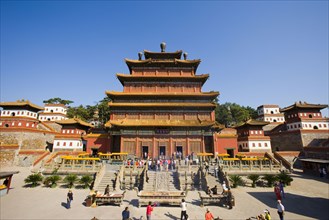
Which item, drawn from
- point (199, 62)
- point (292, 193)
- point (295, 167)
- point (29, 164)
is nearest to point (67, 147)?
point (29, 164)

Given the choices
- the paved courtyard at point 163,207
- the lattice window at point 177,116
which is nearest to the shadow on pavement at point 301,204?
the paved courtyard at point 163,207

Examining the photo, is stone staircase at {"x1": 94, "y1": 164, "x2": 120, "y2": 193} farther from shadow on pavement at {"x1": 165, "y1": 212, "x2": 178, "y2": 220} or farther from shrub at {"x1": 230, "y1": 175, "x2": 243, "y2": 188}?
shrub at {"x1": 230, "y1": 175, "x2": 243, "y2": 188}

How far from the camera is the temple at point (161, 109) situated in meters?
28.6

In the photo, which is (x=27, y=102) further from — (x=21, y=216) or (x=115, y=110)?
(x=21, y=216)

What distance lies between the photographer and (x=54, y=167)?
21.3 metres

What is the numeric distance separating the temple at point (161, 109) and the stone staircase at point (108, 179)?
717 cm

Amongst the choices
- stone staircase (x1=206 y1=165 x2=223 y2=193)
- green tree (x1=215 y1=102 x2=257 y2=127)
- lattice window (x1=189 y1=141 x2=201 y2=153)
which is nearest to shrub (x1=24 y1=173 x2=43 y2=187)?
stone staircase (x1=206 y1=165 x2=223 y2=193)

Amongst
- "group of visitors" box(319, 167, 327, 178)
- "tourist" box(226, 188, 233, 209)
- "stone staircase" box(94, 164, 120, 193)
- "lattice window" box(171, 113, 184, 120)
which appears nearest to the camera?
"tourist" box(226, 188, 233, 209)

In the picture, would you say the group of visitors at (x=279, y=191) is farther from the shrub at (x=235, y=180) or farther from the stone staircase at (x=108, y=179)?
the stone staircase at (x=108, y=179)

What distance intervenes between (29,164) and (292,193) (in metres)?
40.6

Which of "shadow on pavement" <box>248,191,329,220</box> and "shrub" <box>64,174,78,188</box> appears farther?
"shrub" <box>64,174,78,188</box>

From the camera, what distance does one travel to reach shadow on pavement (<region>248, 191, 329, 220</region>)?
491 inches

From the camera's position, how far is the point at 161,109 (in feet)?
101

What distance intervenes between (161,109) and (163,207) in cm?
1923
